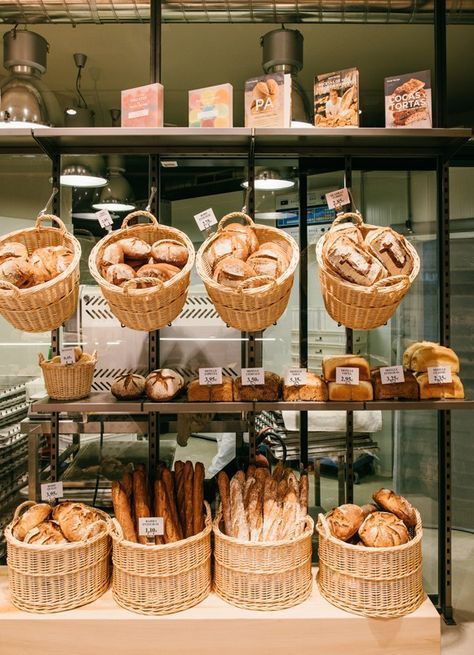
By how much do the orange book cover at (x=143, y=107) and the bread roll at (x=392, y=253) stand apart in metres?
0.90

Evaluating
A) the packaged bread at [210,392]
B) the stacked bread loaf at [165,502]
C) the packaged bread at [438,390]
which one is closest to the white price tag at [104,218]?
the packaged bread at [210,392]

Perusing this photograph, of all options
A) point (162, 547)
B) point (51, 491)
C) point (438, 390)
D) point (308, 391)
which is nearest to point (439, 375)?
point (438, 390)

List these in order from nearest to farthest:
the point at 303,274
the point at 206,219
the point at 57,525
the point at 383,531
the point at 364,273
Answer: the point at 364,273 < the point at 383,531 < the point at 57,525 < the point at 206,219 < the point at 303,274

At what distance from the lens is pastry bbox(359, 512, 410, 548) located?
1.87m

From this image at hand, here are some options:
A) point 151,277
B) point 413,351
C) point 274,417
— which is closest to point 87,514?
point 151,277

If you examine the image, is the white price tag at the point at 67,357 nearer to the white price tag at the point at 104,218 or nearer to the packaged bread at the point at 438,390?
the white price tag at the point at 104,218

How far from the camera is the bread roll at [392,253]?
1.85 meters

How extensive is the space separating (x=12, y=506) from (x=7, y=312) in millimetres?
2001

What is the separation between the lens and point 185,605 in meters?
1.87

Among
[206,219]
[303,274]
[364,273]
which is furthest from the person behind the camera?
[303,274]

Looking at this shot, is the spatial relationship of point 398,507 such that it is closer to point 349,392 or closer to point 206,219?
point 349,392

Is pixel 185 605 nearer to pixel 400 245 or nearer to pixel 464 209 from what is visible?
pixel 400 245

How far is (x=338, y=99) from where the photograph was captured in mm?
2061

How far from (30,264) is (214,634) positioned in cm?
136
